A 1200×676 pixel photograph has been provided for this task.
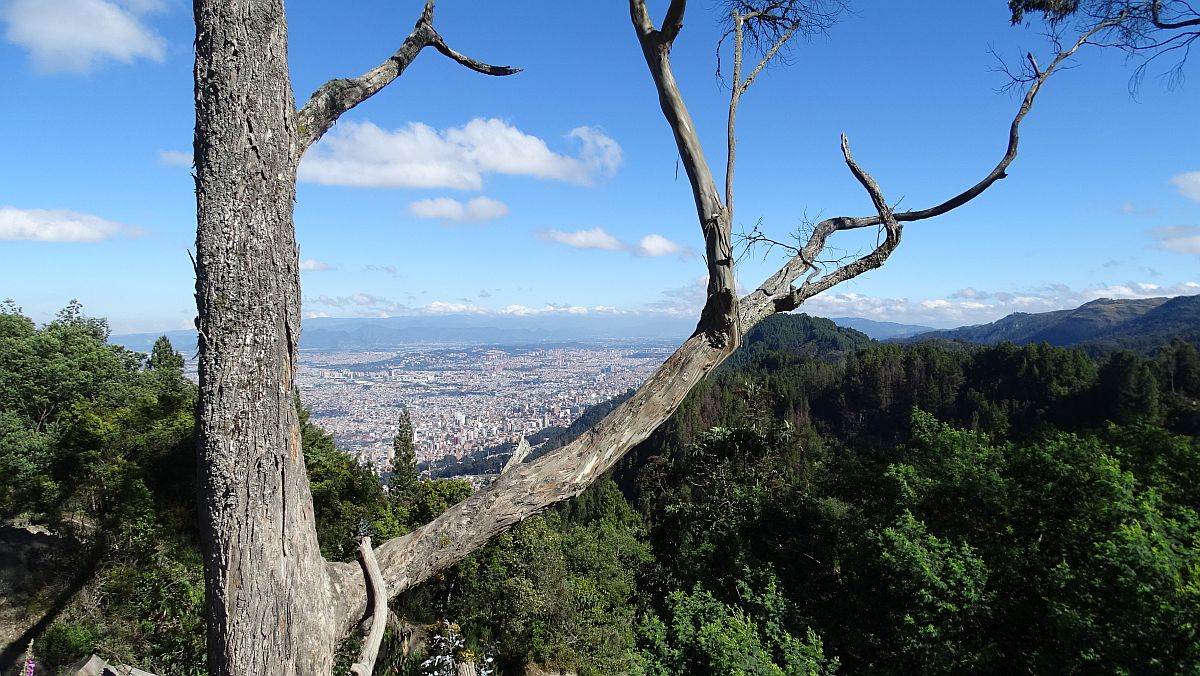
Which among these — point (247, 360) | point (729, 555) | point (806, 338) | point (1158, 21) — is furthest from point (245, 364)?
point (806, 338)

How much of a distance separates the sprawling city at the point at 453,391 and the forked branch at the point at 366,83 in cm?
3389

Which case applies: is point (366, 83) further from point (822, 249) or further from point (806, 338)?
point (806, 338)

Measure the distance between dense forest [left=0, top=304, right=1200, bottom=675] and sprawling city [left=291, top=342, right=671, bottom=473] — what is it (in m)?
19.8

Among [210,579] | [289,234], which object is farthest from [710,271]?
[210,579]

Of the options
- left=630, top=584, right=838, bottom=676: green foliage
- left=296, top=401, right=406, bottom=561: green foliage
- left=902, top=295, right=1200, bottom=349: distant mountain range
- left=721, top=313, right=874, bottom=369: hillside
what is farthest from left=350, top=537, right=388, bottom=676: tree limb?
left=902, top=295, right=1200, bottom=349: distant mountain range

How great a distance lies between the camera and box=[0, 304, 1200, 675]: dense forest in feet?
19.5

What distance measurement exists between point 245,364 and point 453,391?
90020 mm

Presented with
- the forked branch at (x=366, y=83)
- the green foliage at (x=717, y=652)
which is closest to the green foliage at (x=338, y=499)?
the green foliage at (x=717, y=652)

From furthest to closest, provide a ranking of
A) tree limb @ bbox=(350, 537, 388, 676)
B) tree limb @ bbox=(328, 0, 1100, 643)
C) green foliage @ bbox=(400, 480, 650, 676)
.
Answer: green foliage @ bbox=(400, 480, 650, 676)
tree limb @ bbox=(328, 0, 1100, 643)
tree limb @ bbox=(350, 537, 388, 676)

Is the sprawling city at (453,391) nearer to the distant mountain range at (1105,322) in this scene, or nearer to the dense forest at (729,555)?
the dense forest at (729,555)

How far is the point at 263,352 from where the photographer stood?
1537 millimetres

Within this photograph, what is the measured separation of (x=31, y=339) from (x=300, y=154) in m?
20.6

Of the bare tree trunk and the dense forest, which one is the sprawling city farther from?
the bare tree trunk

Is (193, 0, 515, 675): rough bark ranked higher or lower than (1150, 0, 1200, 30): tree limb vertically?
lower
